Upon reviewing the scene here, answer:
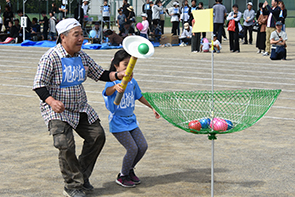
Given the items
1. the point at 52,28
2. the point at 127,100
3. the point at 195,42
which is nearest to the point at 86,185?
the point at 127,100

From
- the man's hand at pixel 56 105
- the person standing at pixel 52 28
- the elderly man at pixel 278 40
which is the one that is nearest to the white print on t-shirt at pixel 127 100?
the man's hand at pixel 56 105

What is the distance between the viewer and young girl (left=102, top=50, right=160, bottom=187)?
493 cm

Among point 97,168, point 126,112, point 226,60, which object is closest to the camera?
point 126,112

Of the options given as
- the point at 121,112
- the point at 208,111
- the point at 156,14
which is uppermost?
the point at 156,14

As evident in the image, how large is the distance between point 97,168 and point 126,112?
1.00m

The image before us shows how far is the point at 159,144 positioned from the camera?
6.79 m

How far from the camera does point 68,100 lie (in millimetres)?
4562

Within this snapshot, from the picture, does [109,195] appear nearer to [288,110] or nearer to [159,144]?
[159,144]

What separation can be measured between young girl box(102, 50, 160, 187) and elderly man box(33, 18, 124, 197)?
227mm

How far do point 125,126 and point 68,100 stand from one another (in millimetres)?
734

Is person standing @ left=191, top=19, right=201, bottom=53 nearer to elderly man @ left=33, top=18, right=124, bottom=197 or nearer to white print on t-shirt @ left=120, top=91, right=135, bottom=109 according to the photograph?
white print on t-shirt @ left=120, top=91, right=135, bottom=109

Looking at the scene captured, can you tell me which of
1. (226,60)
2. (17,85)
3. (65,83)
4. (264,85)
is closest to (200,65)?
(226,60)

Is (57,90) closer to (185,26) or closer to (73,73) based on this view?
(73,73)

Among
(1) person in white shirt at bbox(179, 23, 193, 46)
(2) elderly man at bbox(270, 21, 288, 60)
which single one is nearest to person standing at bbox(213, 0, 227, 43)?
(1) person in white shirt at bbox(179, 23, 193, 46)
